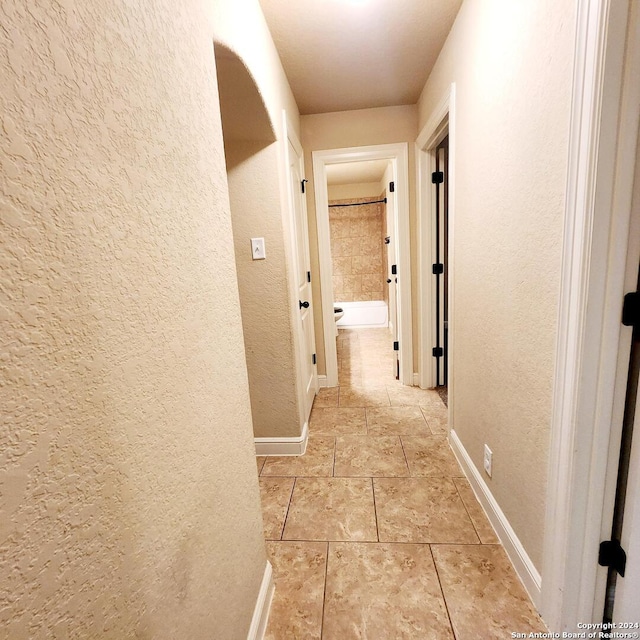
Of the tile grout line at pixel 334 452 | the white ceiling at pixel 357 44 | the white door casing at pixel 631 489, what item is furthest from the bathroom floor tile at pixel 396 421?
the white ceiling at pixel 357 44

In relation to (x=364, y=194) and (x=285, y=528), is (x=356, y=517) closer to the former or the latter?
(x=285, y=528)

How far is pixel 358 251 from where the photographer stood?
5781mm

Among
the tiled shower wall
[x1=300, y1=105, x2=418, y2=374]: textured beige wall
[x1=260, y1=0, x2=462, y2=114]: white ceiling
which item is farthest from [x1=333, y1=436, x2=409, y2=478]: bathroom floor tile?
the tiled shower wall

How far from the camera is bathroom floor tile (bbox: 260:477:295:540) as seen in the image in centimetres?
157

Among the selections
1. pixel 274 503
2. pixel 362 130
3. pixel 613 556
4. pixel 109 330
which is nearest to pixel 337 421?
pixel 274 503

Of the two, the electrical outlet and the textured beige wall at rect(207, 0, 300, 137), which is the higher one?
the textured beige wall at rect(207, 0, 300, 137)

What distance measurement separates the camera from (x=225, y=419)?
37.0 inches

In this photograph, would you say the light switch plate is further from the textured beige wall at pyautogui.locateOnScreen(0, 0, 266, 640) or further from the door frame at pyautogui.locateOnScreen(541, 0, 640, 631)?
the door frame at pyautogui.locateOnScreen(541, 0, 640, 631)

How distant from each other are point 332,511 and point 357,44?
2506 millimetres

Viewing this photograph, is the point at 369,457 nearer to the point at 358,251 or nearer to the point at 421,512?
the point at 421,512

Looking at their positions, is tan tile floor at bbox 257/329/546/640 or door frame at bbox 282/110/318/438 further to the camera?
door frame at bbox 282/110/318/438

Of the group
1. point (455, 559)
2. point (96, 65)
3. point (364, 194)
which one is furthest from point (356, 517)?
point (364, 194)

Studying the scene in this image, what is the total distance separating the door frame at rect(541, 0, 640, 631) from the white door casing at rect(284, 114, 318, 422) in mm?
1422

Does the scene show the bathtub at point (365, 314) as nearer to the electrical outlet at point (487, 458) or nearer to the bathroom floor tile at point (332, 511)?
the bathroom floor tile at point (332, 511)
